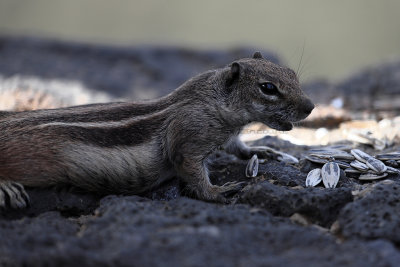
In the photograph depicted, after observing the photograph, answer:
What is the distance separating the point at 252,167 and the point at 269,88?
623 mm

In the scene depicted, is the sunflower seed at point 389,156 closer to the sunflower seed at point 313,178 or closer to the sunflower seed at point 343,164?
the sunflower seed at point 343,164

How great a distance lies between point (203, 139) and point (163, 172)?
1.23ft

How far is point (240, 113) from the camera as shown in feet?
12.3

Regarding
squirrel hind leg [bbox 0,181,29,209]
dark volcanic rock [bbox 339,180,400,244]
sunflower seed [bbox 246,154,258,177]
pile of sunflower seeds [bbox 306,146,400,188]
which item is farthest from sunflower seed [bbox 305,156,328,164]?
squirrel hind leg [bbox 0,181,29,209]

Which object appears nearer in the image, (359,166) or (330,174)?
(330,174)

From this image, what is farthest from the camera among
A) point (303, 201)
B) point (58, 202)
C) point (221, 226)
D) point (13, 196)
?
point (58, 202)

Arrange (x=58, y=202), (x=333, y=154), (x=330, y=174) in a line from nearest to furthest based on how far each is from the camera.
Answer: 1. (x=58, y=202)
2. (x=330, y=174)
3. (x=333, y=154)

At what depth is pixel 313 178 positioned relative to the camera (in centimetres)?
370

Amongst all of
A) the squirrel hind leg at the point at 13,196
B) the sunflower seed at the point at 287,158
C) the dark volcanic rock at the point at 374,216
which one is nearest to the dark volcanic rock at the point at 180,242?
the dark volcanic rock at the point at 374,216

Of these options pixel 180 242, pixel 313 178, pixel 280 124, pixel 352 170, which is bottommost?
pixel 180 242

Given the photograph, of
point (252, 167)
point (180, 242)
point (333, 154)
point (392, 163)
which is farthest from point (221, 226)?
point (392, 163)

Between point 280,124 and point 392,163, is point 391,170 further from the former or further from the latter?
point 280,124

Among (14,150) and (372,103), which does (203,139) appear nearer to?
(14,150)

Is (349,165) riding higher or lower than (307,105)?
lower
